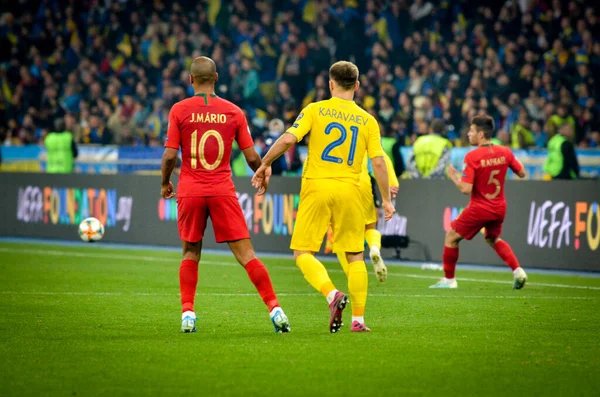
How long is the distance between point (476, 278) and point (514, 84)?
7.60 m

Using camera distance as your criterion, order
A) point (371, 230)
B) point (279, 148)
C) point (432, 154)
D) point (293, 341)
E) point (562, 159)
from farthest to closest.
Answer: point (432, 154)
point (562, 159)
point (371, 230)
point (279, 148)
point (293, 341)

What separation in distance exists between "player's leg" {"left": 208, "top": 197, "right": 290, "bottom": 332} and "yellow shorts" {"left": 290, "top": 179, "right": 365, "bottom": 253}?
38 centimetres

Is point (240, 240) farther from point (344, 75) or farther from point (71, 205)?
point (71, 205)

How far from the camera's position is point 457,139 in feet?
71.5

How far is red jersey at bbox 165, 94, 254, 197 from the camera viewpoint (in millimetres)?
9125

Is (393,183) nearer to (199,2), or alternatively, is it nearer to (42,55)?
(199,2)

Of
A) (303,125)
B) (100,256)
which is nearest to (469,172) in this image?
(303,125)

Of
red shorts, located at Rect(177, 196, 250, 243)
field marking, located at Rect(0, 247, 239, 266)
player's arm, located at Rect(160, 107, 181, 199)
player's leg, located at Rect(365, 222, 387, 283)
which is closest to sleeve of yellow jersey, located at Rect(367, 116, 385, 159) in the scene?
red shorts, located at Rect(177, 196, 250, 243)

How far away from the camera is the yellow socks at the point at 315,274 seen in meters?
9.23

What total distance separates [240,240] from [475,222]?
526 cm

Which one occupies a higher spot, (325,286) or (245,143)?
(245,143)

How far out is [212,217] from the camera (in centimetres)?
923

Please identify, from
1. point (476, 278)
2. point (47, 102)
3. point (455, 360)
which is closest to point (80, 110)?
point (47, 102)

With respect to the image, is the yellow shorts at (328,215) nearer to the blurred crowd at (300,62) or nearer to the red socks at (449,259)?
the red socks at (449,259)
